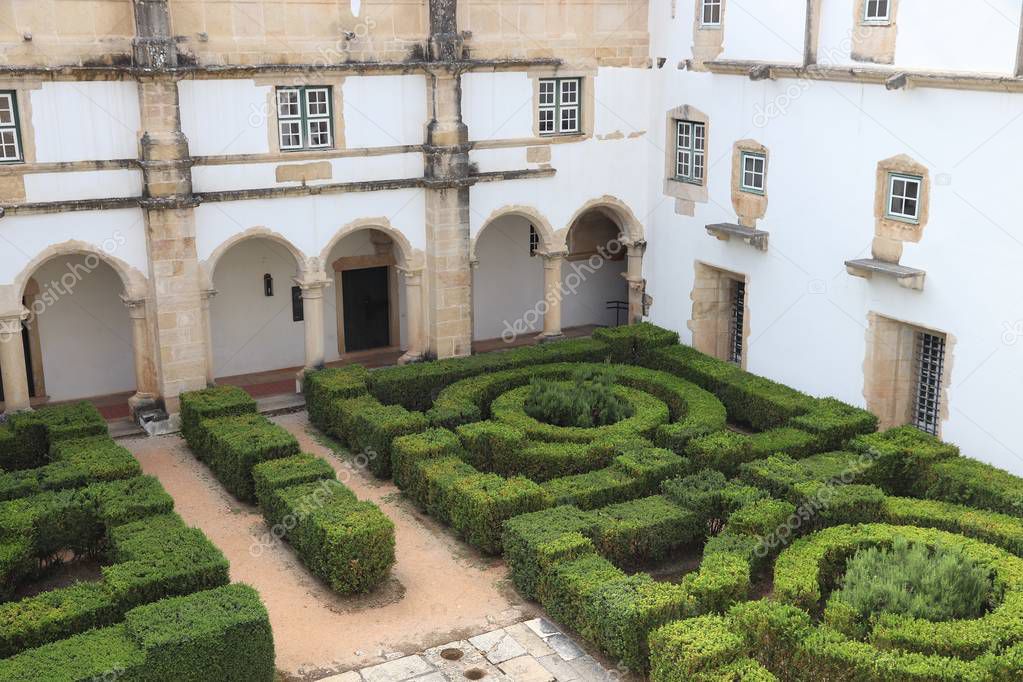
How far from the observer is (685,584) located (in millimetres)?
13938

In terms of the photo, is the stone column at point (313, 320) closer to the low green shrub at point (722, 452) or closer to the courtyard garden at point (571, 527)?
the courtyard garden at point (571, 527)

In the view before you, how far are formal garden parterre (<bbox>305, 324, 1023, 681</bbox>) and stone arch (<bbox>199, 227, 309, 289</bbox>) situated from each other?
8.07 ft

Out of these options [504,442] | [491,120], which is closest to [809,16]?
[491,120]

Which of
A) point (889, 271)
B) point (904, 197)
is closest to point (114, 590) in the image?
point (889, 271)

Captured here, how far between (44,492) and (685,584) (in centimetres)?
952

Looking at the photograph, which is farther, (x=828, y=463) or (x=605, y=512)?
(x=828, y=463)

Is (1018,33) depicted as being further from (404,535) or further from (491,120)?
(404,535)

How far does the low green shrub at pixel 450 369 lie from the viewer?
71.9 ft

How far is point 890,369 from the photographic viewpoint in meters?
19.9

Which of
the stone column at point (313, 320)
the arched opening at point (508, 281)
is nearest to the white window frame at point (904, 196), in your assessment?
the arched opening at point (508, 281)

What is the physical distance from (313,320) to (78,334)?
195 inches

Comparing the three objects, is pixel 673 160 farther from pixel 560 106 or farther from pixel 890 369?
pixel 890 369

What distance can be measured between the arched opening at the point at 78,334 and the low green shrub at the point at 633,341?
10.4 meters

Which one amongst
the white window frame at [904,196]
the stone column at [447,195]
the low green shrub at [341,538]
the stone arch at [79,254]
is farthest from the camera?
the stone column at [447,195]
